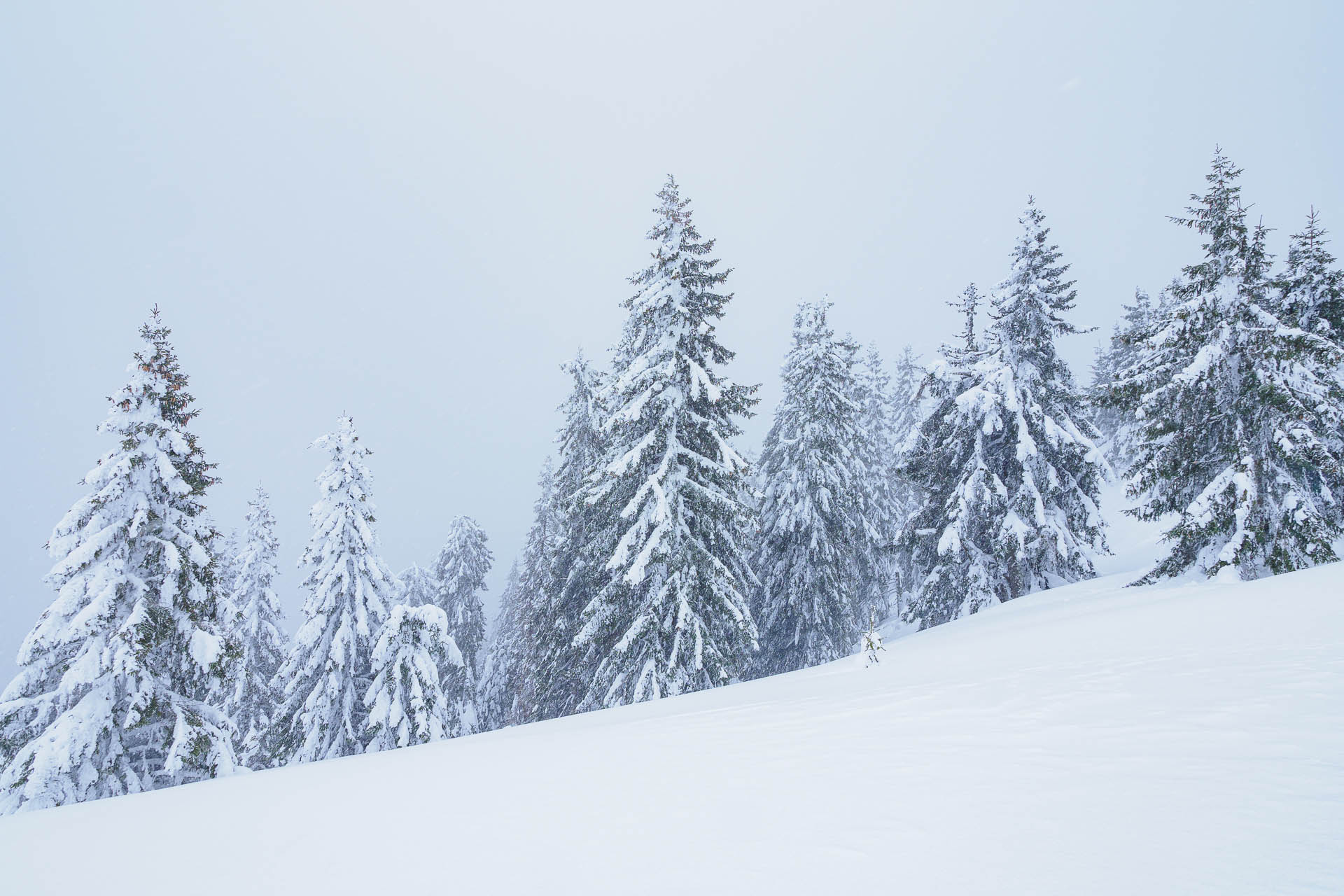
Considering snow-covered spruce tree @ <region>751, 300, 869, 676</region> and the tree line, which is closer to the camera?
the tree line

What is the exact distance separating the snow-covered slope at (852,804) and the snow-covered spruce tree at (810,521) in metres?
14.3

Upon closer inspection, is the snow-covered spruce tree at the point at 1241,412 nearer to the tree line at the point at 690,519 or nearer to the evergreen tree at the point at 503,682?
the tree line at the point at 690,519

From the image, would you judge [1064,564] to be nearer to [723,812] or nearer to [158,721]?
[723,812]

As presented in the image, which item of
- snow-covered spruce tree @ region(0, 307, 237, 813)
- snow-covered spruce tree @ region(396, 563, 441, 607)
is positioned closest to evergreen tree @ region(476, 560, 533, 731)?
snow-covered spruce tree @ region(396, 563, 441, 607)

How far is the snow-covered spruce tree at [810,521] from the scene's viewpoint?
68.8 feet

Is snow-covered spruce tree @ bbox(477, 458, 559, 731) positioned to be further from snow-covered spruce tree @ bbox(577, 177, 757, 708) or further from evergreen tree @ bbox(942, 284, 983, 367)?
evergreen tree @ bbox(942, 284, 983, 367)

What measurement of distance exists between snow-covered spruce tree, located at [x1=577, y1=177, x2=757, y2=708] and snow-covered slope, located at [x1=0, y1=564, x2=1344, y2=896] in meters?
7.35

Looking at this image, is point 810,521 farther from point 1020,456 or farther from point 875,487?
point 875,487

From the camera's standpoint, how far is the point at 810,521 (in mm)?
20609

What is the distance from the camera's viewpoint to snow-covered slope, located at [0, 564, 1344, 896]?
8.14ft

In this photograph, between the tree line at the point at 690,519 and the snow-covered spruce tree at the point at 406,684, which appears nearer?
the tree line at the point at 690,519

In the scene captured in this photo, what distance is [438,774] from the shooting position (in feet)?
16.6

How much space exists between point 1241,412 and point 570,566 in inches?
651

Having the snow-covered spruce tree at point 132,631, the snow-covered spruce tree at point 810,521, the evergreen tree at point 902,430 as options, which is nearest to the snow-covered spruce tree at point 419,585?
the snow-covered spruce tree at point 810,521
